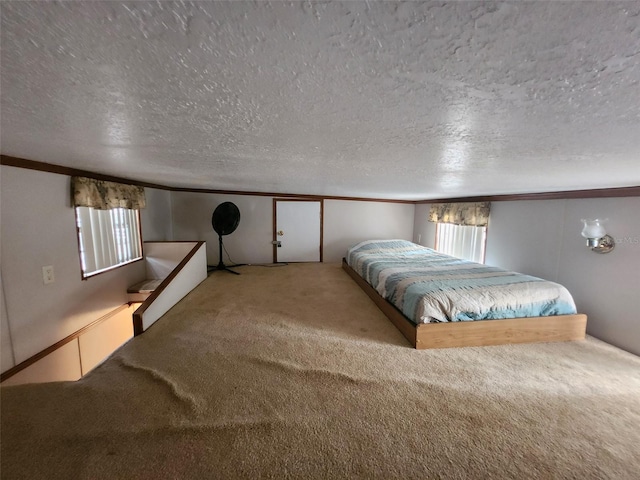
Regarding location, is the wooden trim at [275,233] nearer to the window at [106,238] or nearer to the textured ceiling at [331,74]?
the window at [106,238]

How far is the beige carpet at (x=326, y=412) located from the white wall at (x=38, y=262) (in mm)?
523

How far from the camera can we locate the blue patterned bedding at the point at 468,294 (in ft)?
6.89

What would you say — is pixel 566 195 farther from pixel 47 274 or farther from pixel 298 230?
pixel 47 274

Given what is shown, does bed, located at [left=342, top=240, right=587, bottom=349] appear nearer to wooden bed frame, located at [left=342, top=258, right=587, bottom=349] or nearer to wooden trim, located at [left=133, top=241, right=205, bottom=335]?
wooden bed frame, located at [left=342, top=258, right=587, bottom=349]

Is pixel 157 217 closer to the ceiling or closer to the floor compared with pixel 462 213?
closer to the floor

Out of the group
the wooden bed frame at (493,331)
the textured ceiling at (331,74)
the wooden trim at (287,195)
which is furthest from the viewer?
the wooden trim at (287,195)

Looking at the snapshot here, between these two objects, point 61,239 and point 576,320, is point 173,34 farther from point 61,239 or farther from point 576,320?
point 576,320

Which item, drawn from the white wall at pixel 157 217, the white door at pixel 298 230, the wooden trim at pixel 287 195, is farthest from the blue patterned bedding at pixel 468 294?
the white wall at pixel 157 217

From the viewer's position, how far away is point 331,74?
1.90 feet

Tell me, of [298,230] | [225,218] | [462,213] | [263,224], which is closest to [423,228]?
[462,213]

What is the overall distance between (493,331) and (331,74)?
2395mm

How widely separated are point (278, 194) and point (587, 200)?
4.26m

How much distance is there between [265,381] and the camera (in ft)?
5.15

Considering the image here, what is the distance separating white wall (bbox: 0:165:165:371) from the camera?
64.2 inches
